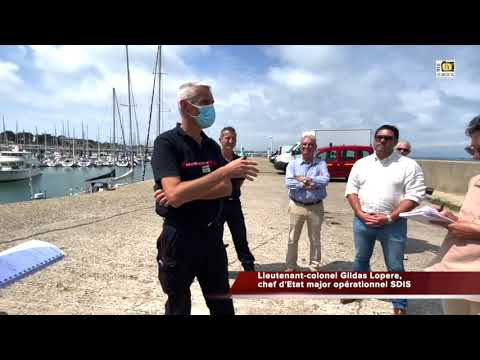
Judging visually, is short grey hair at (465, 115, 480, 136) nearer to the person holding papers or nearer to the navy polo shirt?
the person holding papers

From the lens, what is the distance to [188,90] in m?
1.70

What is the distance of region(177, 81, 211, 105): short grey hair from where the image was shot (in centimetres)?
170

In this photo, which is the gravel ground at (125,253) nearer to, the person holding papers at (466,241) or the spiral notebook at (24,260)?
the person holding papers at (466,241)

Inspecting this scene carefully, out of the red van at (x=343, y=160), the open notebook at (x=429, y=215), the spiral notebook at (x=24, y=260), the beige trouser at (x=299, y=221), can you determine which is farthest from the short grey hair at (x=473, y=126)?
the red van at (x=343, y=160)

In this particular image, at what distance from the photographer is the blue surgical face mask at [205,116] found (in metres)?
1.72

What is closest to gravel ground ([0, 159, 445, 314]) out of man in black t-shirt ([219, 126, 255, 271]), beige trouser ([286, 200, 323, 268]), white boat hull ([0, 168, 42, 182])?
man in black t-shirt ([219, 126, 255, 271])

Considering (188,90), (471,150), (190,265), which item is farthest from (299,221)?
(188,90)

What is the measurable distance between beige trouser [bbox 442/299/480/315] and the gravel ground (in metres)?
0.98
